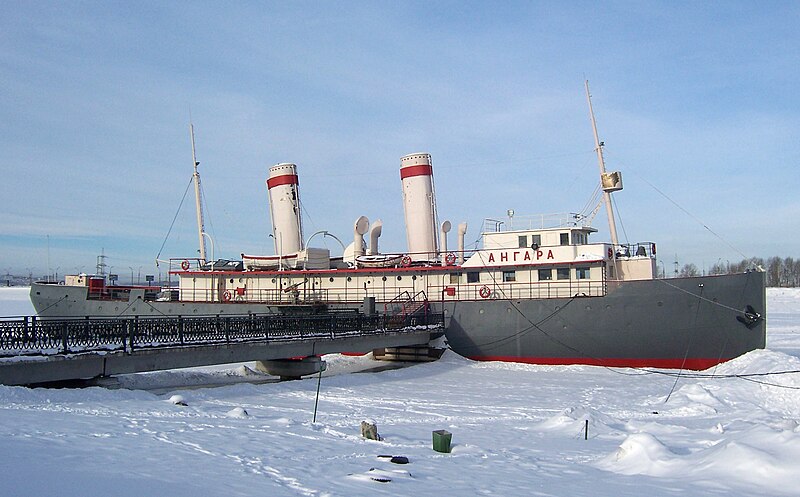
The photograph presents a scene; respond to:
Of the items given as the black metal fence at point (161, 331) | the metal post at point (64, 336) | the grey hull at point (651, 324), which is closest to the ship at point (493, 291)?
the grey hull at point (651, 324)

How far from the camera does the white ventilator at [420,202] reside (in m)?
33.4

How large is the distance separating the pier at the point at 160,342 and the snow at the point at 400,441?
1.07 meters

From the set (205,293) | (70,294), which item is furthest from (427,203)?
(70,294)

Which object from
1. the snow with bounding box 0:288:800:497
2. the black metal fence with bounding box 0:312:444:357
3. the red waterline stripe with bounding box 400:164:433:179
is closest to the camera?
the snow with bounding box 0:288:800:497

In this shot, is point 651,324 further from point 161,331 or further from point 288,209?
point 288,209

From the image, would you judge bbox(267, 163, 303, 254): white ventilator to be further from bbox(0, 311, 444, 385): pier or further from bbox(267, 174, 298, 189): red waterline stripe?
bbox(0, 311, 444, 385): pier

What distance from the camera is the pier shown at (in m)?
15.2

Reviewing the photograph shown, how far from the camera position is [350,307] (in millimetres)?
30750

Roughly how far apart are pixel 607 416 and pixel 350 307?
57.2 feet

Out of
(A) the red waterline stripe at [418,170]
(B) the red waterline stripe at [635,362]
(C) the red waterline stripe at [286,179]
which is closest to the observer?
(B) the red waterline stripe at [635,362]

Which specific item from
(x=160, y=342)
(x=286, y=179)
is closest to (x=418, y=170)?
(x=286, y=179)

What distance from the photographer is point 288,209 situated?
36000 mm

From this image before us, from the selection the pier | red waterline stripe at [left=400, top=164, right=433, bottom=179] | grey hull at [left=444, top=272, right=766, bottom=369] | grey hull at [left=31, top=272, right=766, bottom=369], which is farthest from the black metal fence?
red waterline stripe at [left=400, top=164, right=433, bottom=179]

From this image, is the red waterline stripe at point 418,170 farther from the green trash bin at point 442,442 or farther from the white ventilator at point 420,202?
the green trash bin at point 442,442
